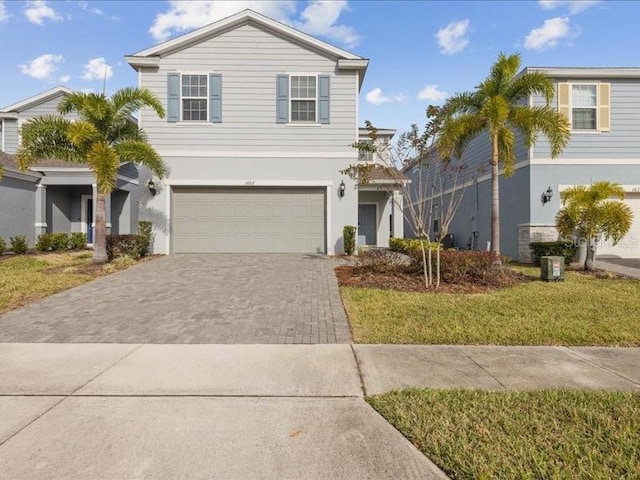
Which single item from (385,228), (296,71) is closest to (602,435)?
(296,71)

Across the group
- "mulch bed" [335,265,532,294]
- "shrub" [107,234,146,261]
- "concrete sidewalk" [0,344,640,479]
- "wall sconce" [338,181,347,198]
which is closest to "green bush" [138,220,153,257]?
"shrub" [107,234,146,261]

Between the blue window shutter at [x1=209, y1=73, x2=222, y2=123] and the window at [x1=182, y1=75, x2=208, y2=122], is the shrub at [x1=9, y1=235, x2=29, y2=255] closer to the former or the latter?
the window at [x1=182, y1=75, x2=208, y2=122]

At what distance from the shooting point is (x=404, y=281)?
9039mm

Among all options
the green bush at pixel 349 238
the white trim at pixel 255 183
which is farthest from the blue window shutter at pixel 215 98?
the green bush at pixel 349 238

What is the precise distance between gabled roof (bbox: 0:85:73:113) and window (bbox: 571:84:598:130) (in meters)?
22.2

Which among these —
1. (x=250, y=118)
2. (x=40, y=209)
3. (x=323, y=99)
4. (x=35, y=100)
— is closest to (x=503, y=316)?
(x=323, y=99)

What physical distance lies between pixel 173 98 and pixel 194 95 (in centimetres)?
76

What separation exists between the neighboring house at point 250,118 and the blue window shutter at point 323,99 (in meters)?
0.04

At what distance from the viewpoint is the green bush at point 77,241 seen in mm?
15938

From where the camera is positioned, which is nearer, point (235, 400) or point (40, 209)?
point (235, 400)

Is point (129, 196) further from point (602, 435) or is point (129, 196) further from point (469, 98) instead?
point (602, 435)

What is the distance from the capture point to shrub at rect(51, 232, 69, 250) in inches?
590

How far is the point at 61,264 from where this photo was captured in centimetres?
1152

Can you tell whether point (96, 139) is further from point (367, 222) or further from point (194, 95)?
point (367, 222)
